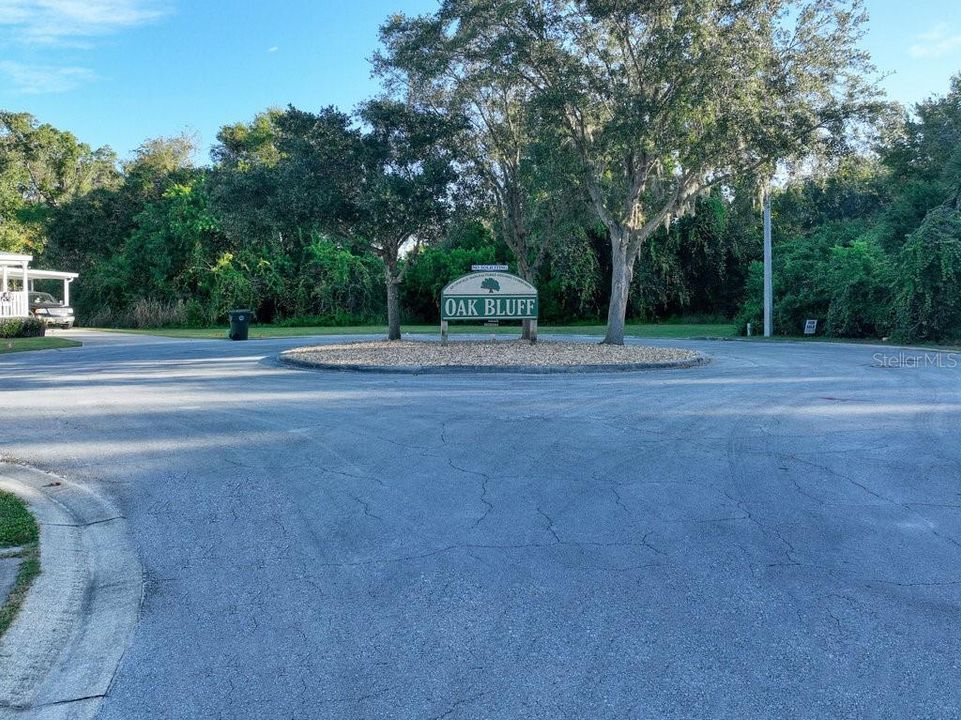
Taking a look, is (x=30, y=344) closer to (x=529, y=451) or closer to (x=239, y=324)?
(x=239, y=324)

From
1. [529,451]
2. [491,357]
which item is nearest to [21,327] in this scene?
[491,357]

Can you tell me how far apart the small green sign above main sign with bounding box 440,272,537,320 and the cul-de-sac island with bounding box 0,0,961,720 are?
0.33 ft

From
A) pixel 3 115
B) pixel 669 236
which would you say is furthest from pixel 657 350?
pixel 3 115

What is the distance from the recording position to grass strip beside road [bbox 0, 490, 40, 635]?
13.7ft

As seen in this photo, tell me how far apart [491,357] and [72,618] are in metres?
15.3

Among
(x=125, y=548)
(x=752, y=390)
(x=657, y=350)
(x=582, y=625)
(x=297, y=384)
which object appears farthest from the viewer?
(x=657, y=350)

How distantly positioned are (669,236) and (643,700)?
40.9 m

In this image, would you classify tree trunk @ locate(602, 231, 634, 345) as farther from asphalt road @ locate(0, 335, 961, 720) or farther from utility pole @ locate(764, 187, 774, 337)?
asphalt road @ locate(0, 335, 961, 720)

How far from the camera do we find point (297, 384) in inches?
588

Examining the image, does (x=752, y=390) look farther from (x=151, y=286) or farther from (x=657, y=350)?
(x=151, y=286)

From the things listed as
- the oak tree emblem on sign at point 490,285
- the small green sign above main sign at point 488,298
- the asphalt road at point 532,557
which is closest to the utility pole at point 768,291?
the small green sign above main sign at point 488,298

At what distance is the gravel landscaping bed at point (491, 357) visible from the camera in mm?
17406

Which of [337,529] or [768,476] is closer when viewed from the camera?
[337,529]

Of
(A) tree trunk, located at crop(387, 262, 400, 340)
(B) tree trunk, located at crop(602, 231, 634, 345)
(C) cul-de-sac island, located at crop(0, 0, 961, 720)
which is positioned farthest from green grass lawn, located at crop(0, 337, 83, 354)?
Answer: (B) tree trunk, located at crop(602, 231, 634, 345)
